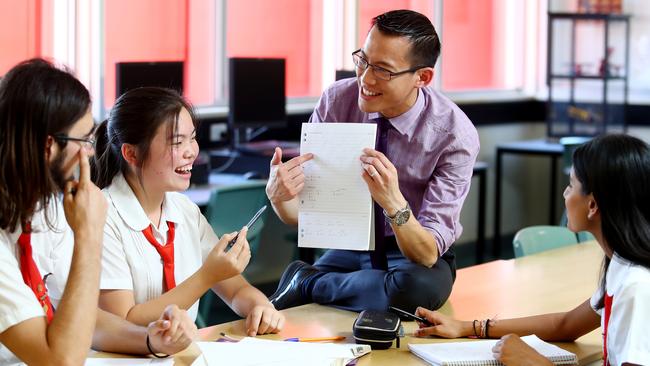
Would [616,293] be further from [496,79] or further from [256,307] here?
[496,79]

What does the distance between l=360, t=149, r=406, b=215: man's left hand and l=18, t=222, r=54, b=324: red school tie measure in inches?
34.9

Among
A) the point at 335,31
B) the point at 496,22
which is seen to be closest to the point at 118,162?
the point at 335,31

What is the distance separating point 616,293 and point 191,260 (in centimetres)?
101

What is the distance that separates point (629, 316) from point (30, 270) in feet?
3.79

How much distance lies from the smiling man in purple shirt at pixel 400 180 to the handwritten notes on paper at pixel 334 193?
0.11 feet

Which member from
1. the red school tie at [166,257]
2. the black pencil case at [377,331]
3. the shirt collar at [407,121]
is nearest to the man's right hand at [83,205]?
the red school tie at [166,257]

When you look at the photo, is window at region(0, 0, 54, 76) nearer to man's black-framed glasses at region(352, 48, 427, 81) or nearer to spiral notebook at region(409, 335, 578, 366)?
man's black-framed glasses at region(352, 48, 427, 81)

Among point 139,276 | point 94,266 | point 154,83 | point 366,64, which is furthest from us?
point 154,83

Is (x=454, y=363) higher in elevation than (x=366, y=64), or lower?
lower

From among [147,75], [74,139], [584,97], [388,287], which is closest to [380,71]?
[388,287]

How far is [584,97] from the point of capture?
21.5 ft

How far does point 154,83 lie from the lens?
4.56 m

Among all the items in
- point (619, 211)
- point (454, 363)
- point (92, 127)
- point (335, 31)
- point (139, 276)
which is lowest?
point (454, 363)

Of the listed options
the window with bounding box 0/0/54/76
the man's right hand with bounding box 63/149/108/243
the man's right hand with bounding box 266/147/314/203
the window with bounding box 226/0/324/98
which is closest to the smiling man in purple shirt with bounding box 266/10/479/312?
the man's right hand with bounding box 266/147/314/203
